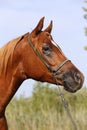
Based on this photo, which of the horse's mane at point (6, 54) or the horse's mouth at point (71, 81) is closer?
the horse's mouth at point (71, 81)

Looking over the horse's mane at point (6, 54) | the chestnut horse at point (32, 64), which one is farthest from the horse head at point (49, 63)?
the horse's mane at point (6, 54)

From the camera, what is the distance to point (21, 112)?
A: 859 centimetres

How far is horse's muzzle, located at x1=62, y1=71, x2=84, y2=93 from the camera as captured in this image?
4707 millimetres

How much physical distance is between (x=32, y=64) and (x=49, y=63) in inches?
6.0

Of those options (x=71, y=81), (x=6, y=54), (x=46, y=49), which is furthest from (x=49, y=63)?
(x=6, y=54)

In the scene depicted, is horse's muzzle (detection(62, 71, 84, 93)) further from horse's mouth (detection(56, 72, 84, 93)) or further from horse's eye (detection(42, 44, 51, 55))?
horse's eye (detection(42, 44, 51, 55))

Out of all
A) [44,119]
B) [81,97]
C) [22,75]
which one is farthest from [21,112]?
[81,97]

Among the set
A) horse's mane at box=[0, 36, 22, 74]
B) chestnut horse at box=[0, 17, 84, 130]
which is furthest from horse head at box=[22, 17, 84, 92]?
horse's mane at box=[0, 36, 22, 74]

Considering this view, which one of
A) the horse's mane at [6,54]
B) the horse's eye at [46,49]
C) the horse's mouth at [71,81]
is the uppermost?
the horse's eye at [46,49]

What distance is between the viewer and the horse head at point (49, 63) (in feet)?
15.6

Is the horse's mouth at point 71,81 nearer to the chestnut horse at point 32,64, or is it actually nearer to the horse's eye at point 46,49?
the chestnut horse at point 32,64

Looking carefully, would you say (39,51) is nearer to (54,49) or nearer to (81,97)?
(54,49)

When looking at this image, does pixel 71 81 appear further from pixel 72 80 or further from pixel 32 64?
pixel 32 64

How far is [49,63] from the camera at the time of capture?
4.84 m
